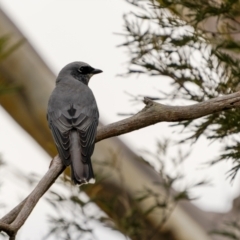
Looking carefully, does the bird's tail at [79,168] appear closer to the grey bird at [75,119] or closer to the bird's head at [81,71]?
the grey bird at [75,119]

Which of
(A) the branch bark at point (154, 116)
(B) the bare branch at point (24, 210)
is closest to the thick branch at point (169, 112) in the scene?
(A) the branch bark at point (154, 116)

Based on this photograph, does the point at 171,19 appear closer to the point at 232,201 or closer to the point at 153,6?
the point at 153,6

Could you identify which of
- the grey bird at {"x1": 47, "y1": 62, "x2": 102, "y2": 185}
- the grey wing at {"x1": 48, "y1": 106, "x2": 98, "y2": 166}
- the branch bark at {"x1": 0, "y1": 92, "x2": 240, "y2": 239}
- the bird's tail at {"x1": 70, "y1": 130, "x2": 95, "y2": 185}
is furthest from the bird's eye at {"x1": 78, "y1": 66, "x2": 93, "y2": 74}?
the branch bark at {"x1": 0, "y1": 92, "x2": 240, "y2": 239}

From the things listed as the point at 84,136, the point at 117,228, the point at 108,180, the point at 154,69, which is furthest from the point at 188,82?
the point at 108,180

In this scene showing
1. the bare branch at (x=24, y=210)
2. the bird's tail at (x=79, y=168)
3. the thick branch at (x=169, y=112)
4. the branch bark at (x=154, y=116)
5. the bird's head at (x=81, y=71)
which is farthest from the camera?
the bird's head at (x=81, y=71)

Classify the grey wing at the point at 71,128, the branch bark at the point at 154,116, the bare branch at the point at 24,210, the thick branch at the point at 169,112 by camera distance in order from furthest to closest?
the grey wing at the point at 71,128, the thick branch at the point at 169,112, the branch bark at the point at 154,116, the bare branch at the point at 24,210

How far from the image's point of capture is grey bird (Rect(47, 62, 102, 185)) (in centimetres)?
429

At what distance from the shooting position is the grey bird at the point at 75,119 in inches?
169

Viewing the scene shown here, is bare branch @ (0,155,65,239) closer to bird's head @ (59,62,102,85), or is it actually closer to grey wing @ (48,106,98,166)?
grey wing @ (48,106,98,166)

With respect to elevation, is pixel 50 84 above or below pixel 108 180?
above

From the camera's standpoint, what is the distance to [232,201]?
6543 millimetres

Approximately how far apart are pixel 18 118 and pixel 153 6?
2.33 metres

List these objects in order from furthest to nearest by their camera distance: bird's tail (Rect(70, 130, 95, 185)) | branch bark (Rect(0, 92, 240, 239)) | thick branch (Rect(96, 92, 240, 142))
Answer: bird's tail (Rect(70, 130, 95, 185))
thick branch (Rect(96, 92, 240, 142))
branch bark (Rect(0, 92, 240, 239))

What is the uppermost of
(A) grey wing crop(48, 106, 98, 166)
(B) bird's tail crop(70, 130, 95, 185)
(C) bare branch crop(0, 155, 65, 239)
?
(C) bare branch crop(0, 155, 65, 239)
